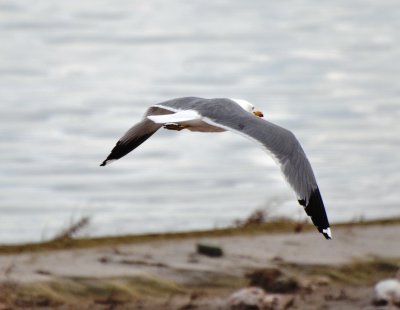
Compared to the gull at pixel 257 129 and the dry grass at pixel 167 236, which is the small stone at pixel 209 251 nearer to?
Result: the dry grass at pixel 167 236

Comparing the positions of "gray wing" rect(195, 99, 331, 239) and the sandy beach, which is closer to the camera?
"gray wing" rect(195, 99, 331, 239)

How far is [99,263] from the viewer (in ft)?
49.7

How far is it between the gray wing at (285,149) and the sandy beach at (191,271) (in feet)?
7.84

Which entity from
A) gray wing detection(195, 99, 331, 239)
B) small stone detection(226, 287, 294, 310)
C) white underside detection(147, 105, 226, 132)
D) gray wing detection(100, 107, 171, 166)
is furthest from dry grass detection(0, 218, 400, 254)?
gray wing detection(195, 99, 331, 239)

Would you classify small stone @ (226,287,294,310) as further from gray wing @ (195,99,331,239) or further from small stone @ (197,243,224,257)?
gray wing @ (195,99,331,239)

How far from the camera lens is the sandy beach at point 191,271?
47.8 ft

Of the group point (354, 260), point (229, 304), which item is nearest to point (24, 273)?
point (229, 304)

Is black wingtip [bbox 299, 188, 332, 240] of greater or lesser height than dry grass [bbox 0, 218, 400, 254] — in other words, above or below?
above

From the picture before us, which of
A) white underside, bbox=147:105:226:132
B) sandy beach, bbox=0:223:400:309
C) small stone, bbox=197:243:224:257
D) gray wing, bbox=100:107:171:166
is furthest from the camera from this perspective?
small stone, bbox=197:243:224:257

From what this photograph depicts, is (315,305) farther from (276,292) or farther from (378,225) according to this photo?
(378,225)

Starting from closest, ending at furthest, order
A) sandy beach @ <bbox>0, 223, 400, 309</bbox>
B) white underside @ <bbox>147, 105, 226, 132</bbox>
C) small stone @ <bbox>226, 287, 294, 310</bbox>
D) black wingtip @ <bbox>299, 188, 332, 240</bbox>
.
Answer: black wingtip @ <bbox>299, 188, 332, 240</bbox> < white underside @ <bbox>147, 105, 226, 132</bbox> < small stone @ <bbox>226, 287, 294, 310</bbox> < sandy beach @ <bbox>0, 223, 400, 309</bbox>

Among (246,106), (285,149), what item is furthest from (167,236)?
(285,149)

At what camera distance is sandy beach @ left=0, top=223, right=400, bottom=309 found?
47.8ft

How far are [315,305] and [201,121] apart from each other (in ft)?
8.86
